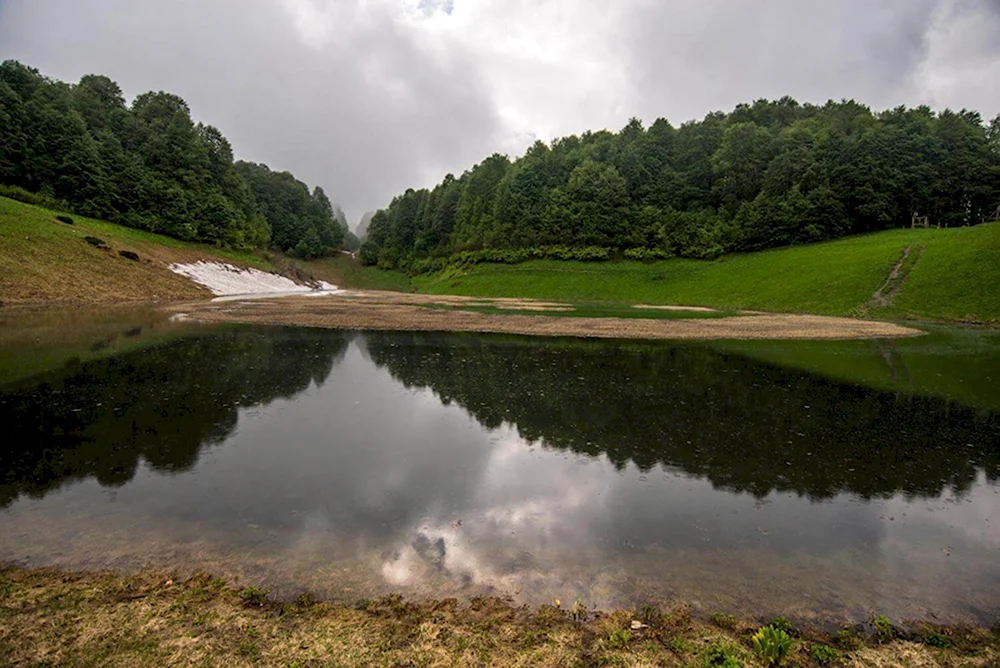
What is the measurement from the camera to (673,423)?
13320 millimetres

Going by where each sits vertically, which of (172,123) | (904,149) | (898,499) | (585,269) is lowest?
(898,499)

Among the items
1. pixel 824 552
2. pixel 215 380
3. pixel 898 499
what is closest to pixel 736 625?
pixel 824 552

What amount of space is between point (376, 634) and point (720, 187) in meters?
108

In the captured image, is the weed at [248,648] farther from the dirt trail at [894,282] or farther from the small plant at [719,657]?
the dirt trail at [894,282]

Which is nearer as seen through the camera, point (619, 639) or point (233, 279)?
point (619, 639)

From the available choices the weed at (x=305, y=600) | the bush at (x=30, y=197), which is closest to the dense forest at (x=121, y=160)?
the bush at (x=30, y=197)

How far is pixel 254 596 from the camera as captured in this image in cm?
545

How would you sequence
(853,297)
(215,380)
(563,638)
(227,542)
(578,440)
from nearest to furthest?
1. (563,638)
2. (227,542)
3. (578,440)
4. (215,380)
5. (853,297)

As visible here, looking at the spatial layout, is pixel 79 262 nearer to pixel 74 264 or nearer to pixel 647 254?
pixel 74 264

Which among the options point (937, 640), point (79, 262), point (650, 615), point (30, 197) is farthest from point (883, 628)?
point (30, 197)

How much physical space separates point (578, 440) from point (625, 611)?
21.2 feet

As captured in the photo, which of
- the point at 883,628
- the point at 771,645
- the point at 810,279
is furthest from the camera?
the point at 810,279

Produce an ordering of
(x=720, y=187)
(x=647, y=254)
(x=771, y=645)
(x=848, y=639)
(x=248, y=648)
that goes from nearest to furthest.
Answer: (x=248, y=648), (x=771, y=645), (x=848, y=639), (x=647, y=254), (x=720, y=187)

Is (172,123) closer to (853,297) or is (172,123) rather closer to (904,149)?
(853,297)
